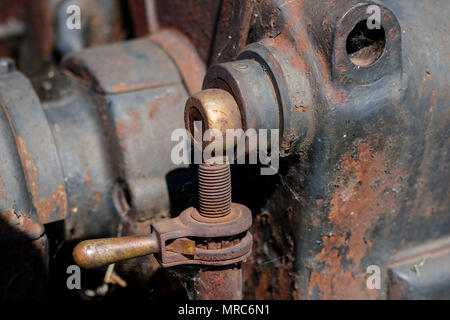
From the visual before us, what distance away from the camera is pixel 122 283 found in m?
1.36

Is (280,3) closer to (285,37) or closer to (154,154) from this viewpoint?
(285,37)

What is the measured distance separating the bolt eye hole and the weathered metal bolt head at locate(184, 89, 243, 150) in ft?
0.81

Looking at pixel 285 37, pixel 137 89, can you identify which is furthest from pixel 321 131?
pixel 137 89

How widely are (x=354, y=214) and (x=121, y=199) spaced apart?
533 millimetres

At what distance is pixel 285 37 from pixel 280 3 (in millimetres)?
71

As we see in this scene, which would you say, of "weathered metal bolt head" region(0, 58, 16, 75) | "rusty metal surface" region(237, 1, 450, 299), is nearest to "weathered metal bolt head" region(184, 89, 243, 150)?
"rusty metal surface" region(237, 1, 450, 299)

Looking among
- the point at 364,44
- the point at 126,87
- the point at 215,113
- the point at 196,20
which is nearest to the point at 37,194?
the point at 126,87

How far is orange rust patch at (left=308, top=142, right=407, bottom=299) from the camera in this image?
112 cm

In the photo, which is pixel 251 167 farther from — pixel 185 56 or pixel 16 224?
pixel 16 224

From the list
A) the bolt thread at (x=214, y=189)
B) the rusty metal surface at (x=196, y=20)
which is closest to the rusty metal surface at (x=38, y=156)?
the bolt thread at (x=214, y=189)

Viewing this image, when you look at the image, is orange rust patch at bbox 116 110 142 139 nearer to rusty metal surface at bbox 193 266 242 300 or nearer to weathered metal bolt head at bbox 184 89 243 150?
weathered metal bolt head at bbox 184 89 243 150

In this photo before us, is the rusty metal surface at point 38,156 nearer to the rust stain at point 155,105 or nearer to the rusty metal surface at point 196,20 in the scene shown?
the rust stain at point 155,105

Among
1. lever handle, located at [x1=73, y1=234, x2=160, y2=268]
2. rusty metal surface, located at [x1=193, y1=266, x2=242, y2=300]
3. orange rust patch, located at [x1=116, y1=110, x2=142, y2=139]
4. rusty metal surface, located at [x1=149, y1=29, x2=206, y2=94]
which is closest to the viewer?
lever handle, located at [x1=73, y1=234, x2=160, y2=268]

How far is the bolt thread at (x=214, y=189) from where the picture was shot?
3.40 feet
